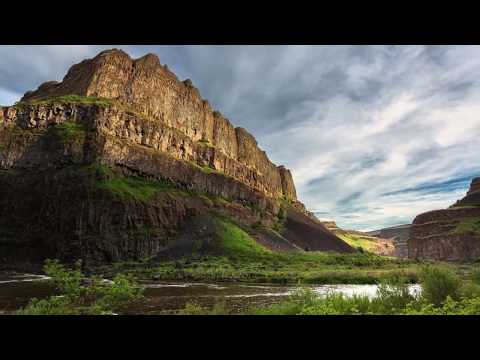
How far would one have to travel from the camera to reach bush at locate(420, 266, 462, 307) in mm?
16641

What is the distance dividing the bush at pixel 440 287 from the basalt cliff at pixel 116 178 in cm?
8143

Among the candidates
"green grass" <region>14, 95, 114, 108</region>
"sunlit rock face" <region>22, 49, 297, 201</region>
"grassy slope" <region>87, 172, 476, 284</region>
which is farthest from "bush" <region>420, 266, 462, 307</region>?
"green grass" <region>14, 95, 114, 108</region>

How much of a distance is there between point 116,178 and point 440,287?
10478cm

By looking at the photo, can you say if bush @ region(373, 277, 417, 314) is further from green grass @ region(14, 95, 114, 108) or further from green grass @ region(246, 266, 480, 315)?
green grass @ region(14, 95, 114, 108)

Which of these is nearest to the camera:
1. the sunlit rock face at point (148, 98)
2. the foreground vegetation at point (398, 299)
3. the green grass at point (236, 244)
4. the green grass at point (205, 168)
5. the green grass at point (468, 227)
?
the foreground vegetation at point (398, 299)

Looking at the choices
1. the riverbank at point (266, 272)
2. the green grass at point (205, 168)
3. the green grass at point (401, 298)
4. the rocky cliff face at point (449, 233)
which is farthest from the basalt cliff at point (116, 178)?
the green grass at point (401, 298)

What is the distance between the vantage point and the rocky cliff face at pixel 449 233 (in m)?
148

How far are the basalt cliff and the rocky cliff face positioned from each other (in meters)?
44.6

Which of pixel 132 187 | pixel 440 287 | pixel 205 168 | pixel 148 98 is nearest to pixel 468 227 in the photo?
pixel 205 168

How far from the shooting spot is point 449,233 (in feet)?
521

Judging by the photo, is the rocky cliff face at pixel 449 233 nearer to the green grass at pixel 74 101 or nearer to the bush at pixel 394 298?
the bush at pixel 394 298

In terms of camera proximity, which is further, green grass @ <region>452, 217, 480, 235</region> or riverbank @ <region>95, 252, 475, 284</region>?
green grass @ <region>452, 217, 480, 235</region>
